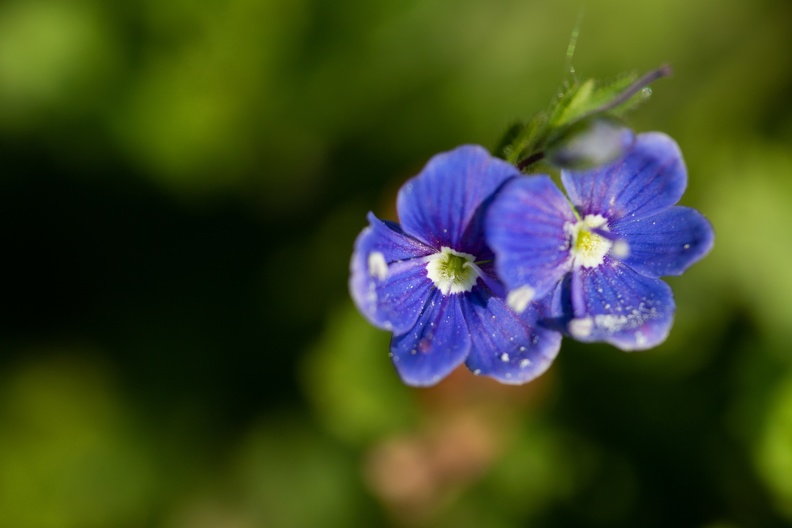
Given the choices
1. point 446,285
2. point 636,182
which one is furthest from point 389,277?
point 636,182

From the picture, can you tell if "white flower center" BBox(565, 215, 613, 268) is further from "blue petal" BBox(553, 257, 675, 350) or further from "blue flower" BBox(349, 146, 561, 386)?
"blue flower" BBox(349, 146, 561, 386)

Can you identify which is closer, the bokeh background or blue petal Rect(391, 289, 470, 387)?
blue petal Rect(391, 289, 470, 387)

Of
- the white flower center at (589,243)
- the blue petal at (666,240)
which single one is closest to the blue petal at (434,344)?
the white flower center at (589,243)

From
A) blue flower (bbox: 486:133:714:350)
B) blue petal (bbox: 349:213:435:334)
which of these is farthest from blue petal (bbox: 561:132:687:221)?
blue petal (bbox: 349:213:435:334)

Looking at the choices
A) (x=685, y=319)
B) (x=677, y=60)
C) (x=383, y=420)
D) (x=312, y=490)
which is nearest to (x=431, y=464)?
(x=383, y=420)

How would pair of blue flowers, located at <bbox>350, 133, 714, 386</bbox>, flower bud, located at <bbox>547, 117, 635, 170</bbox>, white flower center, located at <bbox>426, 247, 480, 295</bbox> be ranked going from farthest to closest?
white flower center, located at <bbox>426, 247, 480, 295</bbox>
pair of blue flowers, located at <bbox>350, 133, 714, 386</bbox>
flower bud, located at <bbox>547, 117, 635, 170</bbox>

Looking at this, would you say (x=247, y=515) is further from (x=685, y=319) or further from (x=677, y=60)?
(x=677, y=60)

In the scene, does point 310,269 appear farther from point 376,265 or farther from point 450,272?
point 376,265
